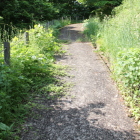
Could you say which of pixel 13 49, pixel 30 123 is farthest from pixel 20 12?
pixel 30 123

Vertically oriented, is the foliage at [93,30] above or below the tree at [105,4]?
below

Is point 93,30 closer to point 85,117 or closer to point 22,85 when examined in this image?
point 22,85

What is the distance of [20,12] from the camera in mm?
11500

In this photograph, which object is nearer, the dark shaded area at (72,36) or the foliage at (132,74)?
the foliage at (132,74)

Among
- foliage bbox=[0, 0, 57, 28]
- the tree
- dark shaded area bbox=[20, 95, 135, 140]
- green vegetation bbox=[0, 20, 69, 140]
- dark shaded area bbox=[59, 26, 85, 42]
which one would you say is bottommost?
dark shaded area bbox=[20, 95, 135, 140]

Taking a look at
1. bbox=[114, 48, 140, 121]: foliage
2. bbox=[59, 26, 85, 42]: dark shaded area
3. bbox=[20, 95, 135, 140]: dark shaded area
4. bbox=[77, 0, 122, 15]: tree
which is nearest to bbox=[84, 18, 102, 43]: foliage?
bbox=[59, 26, 85, 42]: dark shaded area

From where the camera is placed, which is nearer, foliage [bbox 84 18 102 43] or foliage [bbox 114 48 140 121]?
foliage [bbox 114 48 140 121]

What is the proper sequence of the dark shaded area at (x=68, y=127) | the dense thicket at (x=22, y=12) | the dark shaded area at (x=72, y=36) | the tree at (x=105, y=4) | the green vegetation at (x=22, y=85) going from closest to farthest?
the dark shaded area at (x=68, y=127), the green vegetation at (x=22, y=85), the dense thicket at (x=22, y=12), the dark shaded area at (x=72, y=36), the tree at (x=105, y=4)

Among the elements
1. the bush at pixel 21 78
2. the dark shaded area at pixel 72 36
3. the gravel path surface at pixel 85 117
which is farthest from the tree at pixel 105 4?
the gravel path surface at pixel 85 117

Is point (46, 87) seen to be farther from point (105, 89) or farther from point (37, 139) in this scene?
point (37, 139)

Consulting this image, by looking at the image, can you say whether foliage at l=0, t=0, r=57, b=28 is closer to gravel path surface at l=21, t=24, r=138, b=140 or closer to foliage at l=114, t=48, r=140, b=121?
gravel path surface at l=21, t=24, r=138, b=140

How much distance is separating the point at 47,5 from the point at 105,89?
11.1 metres

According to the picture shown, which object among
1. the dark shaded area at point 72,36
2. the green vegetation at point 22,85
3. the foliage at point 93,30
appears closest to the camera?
the green vegetation at point 22,85

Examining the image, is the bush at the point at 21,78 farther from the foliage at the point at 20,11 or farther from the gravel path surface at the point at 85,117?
the foliage at the point at 20,11
